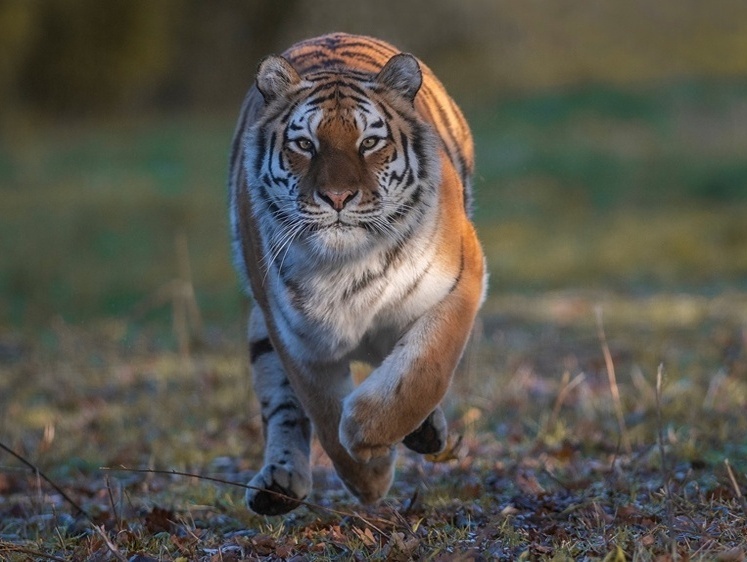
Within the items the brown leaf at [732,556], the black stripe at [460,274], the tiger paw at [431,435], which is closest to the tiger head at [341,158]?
the black stripe at [460,274]

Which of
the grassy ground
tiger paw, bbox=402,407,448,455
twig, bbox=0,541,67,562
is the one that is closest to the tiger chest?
A: tiger paw, bbox=402,407,448,455

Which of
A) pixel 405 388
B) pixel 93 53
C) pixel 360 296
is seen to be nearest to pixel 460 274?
pixel 360 296

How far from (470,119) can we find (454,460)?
Answer: 21507 mm

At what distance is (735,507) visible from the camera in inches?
155

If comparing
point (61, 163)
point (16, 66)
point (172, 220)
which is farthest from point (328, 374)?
point (16, 66)

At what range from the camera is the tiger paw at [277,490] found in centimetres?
423

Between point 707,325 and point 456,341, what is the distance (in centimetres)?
550

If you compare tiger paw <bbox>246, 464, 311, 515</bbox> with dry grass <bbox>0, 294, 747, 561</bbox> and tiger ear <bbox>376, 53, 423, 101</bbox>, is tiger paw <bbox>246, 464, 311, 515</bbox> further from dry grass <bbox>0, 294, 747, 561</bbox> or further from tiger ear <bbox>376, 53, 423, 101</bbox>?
tiger ear <bbox>376, 53, 423, 101</bbox>

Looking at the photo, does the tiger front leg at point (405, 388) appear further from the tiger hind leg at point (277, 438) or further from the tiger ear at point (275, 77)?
the tiger ear at point (275, 77)

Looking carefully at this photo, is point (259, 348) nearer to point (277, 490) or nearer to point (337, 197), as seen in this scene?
point (277, 490)

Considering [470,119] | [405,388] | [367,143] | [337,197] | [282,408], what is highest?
[367,143]

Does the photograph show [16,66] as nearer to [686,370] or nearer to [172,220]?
[172,220]

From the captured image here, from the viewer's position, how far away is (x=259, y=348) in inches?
205

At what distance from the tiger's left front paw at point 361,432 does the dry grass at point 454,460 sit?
0.21 metres
